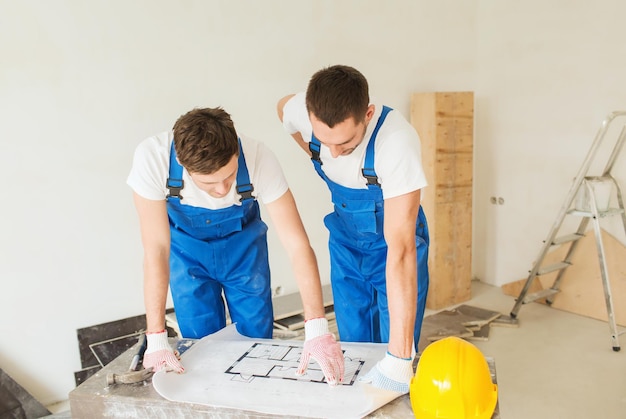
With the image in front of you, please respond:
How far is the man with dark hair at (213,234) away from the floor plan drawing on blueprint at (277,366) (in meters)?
0.05

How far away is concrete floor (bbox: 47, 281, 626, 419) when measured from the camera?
2703 mm

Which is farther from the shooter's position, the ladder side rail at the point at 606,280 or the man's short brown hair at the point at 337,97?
the ladder side rail at the point at 606,280

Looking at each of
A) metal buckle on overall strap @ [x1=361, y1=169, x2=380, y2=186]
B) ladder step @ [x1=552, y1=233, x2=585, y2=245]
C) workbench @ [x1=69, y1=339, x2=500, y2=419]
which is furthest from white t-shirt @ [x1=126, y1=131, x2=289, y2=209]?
ladder step @ [x1=552, y1=233, x2=585, y2=245]

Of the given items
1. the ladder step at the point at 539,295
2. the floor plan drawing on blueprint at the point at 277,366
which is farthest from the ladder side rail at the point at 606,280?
the floor plan drawing on blueprint at the point at 277,366

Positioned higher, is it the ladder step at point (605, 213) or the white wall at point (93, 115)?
the white wall at point (93, 115)

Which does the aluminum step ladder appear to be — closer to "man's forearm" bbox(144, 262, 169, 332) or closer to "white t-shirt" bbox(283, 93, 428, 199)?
"white t-shirt" bbox(283, 93, 428, 199)

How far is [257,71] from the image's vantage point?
338cm

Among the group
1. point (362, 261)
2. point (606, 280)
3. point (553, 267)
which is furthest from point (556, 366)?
point (362, 261)

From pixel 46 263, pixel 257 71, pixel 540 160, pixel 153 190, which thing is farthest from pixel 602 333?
pixel 46 263

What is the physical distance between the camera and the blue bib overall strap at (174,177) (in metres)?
1.81

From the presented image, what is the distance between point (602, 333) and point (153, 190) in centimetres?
313

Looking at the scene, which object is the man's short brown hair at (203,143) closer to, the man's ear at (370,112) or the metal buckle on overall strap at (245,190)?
the metal buckle on overall strap at (245,190)

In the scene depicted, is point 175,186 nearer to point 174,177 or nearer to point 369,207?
point 174,177

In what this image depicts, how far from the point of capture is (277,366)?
1.78m
